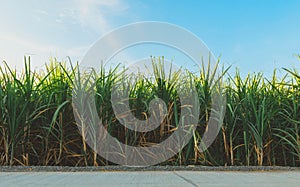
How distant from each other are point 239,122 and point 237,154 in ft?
0.87

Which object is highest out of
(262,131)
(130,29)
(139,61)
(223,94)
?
(130,29)

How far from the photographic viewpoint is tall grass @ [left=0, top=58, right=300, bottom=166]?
265cm

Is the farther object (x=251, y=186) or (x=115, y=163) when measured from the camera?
(x=115, y=163)

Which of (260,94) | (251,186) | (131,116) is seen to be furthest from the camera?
(260,94)

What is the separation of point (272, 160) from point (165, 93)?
3.57 feet

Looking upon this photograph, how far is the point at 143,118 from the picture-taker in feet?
9.15

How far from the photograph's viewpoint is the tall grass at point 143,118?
8.68 ft

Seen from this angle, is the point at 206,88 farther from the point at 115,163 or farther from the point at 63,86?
the point at 63,86

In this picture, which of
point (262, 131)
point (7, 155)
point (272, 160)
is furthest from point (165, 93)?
point (7, 155)

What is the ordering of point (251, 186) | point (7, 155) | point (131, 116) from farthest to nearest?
point (131, 116)
point (7, 155)
point (251, 186)

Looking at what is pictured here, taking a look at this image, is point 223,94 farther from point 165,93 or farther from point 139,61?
point 139,61

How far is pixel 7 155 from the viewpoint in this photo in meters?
2.59

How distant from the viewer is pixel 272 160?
2.92 m

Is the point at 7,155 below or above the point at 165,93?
below
